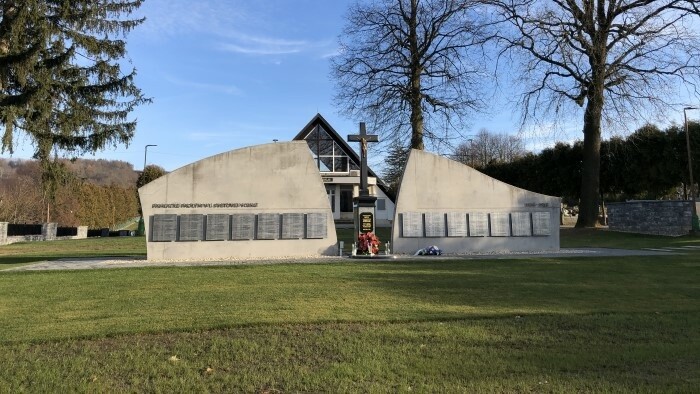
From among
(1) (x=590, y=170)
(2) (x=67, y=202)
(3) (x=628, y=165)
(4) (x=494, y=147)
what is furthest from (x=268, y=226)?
(4) (x=494, y=147)

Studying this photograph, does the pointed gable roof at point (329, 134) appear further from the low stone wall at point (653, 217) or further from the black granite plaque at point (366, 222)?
the black granite plaque at point (366, 222)

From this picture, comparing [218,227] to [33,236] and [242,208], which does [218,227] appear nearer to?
[242,208]

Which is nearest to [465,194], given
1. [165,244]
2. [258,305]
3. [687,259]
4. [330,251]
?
[330,251]

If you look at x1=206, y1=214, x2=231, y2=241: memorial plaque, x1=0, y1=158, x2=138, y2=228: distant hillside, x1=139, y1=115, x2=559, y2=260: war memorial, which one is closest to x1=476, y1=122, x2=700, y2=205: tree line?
x1=139, y1=115, x2=559, y2=260: war memorial

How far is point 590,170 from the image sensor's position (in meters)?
30.0

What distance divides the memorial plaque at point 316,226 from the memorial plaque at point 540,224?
26.4 ft

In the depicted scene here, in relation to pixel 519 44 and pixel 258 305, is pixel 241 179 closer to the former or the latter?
pixel 258 305

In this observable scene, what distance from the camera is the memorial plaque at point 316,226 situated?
18953mm

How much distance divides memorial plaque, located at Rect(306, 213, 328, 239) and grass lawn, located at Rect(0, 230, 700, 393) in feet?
21.7

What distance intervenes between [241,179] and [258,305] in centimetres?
1047

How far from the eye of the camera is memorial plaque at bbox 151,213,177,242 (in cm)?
1817

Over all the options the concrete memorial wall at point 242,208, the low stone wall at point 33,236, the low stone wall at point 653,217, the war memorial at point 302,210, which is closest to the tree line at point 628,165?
the low stone wall at point 653,217

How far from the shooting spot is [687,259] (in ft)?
52.8

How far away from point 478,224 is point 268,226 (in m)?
7.92
